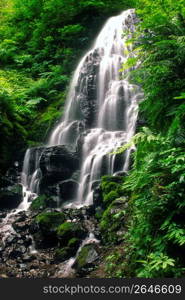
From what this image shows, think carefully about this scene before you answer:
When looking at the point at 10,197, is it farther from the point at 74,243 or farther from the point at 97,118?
the point at 97,118

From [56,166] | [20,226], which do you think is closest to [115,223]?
[20,226]

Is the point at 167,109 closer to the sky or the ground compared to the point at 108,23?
closer to the ground

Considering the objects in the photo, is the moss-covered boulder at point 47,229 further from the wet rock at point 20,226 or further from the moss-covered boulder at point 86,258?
the moss-covered boulder at point 86,258

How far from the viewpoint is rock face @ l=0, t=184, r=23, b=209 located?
35.1ft

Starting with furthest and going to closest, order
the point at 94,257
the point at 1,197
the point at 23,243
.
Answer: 1. the point at 1,197
2. the point at 23,243
3. the point at 94,257

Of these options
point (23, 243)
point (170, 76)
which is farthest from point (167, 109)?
point (23, 243)

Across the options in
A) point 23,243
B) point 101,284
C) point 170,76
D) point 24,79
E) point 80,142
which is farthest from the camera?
point 24,79

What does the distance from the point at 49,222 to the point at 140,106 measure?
4.53m

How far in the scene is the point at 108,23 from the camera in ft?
62.6

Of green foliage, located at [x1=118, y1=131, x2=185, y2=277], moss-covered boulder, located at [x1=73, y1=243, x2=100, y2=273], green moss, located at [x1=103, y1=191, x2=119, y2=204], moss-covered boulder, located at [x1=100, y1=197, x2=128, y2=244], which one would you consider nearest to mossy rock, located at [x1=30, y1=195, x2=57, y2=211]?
green moss, located at [x1=103, y1=191, x2=119, y2=204]

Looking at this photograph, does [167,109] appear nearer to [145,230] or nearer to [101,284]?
[145,230]

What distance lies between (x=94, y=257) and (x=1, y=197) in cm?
609

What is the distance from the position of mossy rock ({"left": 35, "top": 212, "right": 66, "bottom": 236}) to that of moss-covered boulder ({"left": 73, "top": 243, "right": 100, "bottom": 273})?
150 cm

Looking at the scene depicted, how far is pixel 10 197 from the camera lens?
1092 cm
